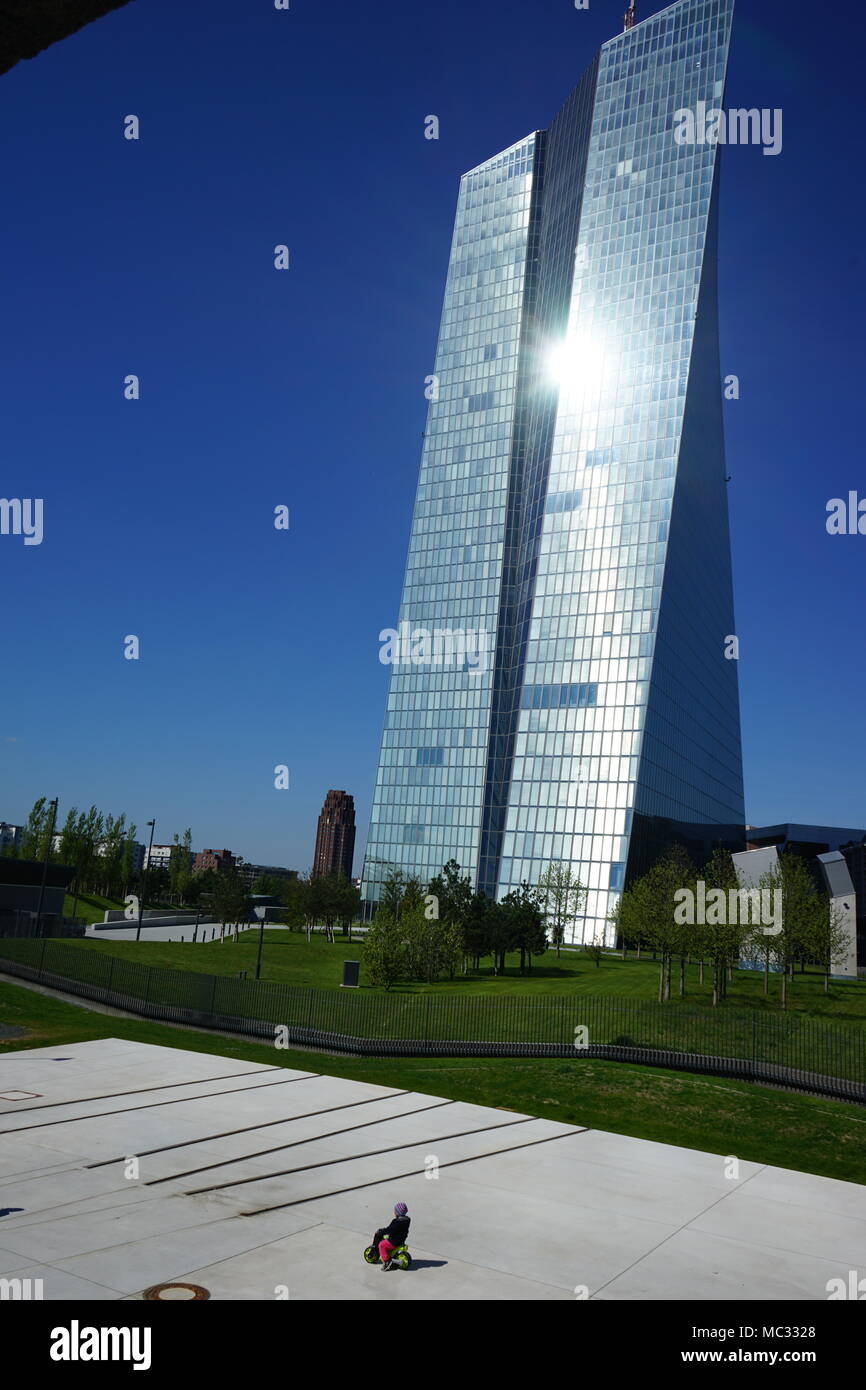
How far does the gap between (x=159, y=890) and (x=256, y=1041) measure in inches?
4300

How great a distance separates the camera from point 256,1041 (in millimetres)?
33594

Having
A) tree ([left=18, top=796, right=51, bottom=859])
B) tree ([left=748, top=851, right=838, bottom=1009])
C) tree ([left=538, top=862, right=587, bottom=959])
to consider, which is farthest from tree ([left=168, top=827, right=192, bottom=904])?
tree ([left=748, top=851, right=838, bottom=1009])

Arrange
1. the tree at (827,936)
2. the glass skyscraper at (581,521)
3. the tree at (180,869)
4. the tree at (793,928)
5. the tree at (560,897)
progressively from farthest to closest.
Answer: the tree at (180,869) < the glass skyscraper at (581,521) < the tree at (560,897) < the tree at (827,936) < the tree at (793,928)

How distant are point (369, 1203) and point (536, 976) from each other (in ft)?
161

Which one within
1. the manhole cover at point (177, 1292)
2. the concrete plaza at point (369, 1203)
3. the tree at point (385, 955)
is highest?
the manhole cover at point (177, 1292)

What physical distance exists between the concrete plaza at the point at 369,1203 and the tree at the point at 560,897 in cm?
5833

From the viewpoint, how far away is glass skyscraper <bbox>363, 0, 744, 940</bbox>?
10412 centimetres

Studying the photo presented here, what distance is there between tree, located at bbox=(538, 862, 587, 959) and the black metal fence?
148ft

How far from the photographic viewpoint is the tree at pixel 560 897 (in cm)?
8325

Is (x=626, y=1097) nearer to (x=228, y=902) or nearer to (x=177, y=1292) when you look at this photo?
(x=177, y=1292)

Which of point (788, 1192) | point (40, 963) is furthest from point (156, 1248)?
point (40, 963)

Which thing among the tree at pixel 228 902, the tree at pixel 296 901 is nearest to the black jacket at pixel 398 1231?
the tree at pixel 296 901

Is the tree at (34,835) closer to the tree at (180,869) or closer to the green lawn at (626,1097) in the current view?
the tree at (180,869)
